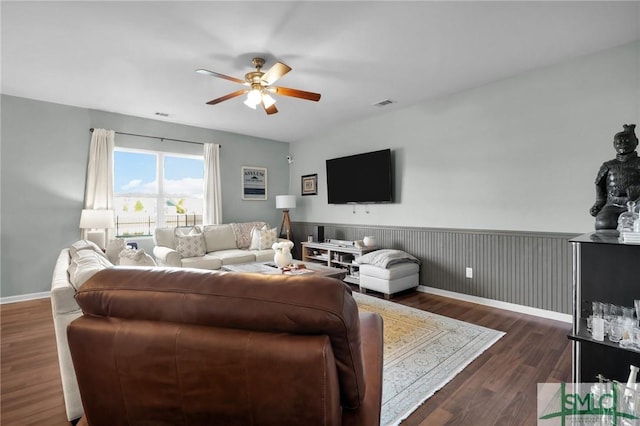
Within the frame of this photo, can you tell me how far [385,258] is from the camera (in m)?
3.92

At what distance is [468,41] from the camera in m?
2.64

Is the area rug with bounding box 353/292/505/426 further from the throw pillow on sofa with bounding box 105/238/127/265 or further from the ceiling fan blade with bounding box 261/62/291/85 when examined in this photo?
the throw pillow on sofa with bounding box 105/238/127/265

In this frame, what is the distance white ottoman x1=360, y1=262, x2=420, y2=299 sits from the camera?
12.5 feet

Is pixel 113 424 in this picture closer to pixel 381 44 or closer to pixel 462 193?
pixel 381 44

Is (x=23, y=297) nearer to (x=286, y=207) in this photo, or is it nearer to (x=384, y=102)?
(x=286, y=207)

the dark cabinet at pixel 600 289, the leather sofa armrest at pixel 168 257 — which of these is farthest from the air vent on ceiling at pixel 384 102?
the leather sofa armrest at pixel 168 257

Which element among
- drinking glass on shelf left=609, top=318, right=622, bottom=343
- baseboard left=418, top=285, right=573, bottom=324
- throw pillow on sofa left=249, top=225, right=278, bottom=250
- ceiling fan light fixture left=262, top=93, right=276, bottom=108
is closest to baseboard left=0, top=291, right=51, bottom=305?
throw pillow on sofa left=249, top=225, right=278, bottom=250

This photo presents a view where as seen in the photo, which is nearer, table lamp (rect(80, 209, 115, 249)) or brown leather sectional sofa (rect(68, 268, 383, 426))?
brown leather sectional sofa (rect(68, 268, 383, 426))

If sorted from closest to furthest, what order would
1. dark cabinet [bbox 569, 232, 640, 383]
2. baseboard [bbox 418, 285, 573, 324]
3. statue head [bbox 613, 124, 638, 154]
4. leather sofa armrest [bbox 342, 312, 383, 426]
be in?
1. leather sofa armrest [bbox 342, 312, 383, 426]
2. dark cabinet [bbox 569, 232, 640, 383]
3. statue head [bbox 613, 124, 638, 154]
4. baseboard [bbox 418, 285, 573, 324]

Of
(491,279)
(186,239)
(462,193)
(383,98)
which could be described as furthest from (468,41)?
(186,239)

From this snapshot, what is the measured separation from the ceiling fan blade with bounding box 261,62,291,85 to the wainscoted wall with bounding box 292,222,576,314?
2783 millimetres

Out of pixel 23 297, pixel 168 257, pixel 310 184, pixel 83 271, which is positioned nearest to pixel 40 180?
pixel 23 297

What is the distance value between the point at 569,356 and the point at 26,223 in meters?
6.02

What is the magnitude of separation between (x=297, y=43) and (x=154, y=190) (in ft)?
11.8
